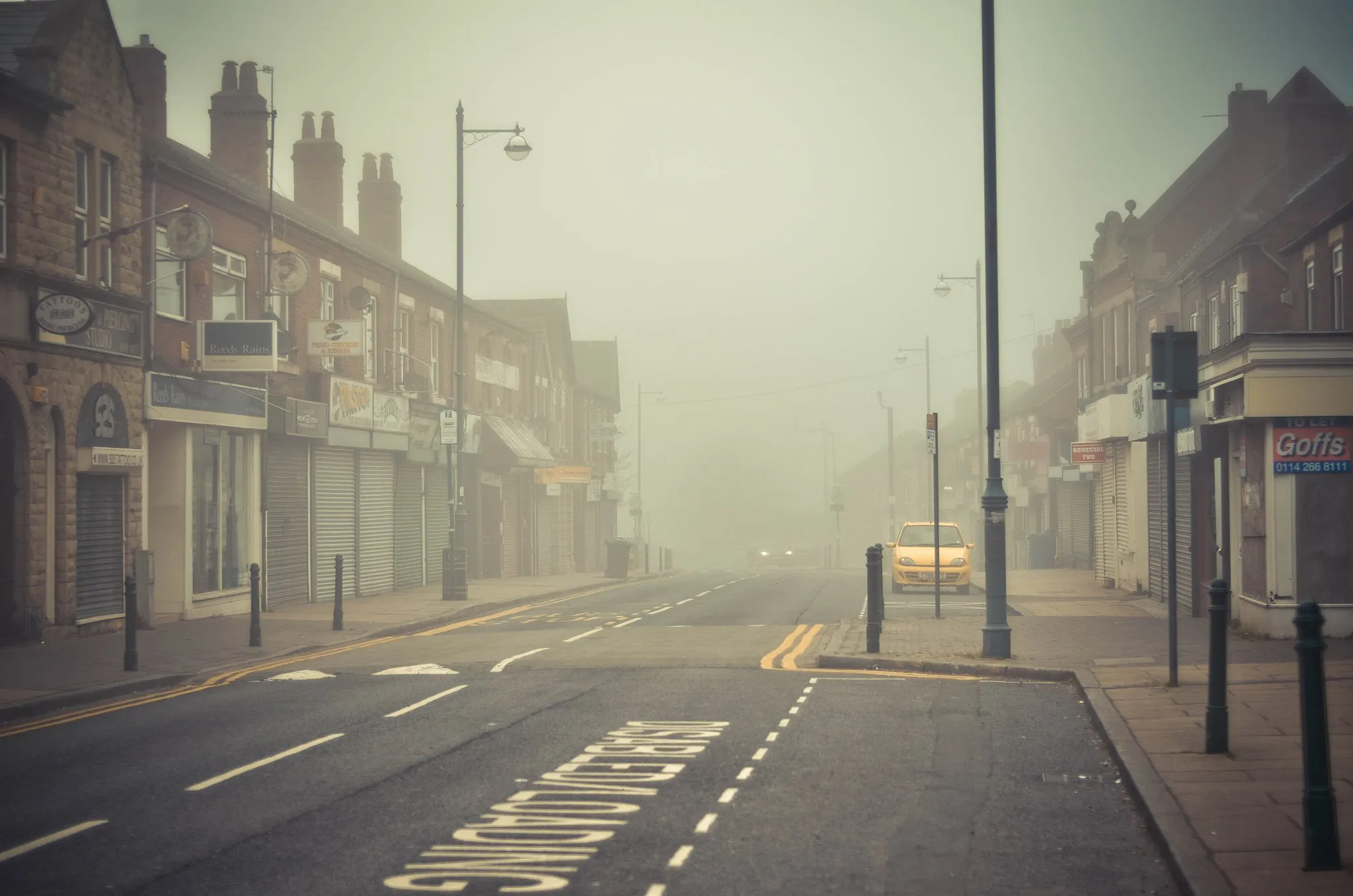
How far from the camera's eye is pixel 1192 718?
10461mm

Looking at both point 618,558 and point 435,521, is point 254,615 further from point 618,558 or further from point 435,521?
point 618,558

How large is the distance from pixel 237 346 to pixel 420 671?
10.2 m

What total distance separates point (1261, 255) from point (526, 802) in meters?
25.1

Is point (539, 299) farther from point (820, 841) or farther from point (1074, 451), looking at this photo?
point (820, 841)

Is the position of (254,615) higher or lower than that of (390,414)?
lower

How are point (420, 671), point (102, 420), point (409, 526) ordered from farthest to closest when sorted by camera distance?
point (409, 526) → point (102, 420) → point (420, 671)

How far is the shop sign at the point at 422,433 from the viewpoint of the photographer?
33.4 metres

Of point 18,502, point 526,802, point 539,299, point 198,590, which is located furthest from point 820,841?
point 539,299

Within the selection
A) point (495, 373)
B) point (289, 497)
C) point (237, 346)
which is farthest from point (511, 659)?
point (495, 373)

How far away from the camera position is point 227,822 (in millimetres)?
7629

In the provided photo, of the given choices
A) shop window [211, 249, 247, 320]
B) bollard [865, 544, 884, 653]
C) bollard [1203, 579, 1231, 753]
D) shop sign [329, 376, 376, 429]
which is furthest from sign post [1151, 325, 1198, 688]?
shop sign [329, 376, 376, 429]

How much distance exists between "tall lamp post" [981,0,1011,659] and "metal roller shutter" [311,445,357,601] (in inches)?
677

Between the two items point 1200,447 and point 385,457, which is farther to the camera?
point 385,457

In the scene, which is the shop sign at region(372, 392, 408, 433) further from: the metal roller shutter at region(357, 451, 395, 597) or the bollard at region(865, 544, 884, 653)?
the bollard at region(865, 544, 884, 653)
